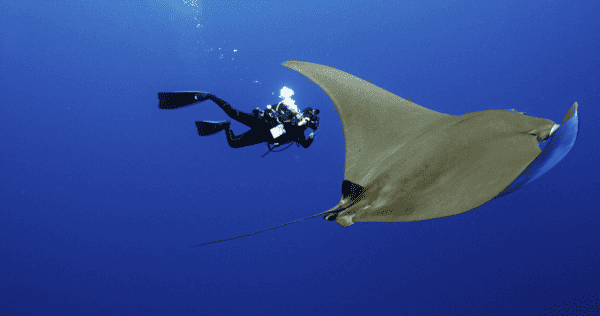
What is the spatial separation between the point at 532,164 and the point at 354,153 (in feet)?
3.83

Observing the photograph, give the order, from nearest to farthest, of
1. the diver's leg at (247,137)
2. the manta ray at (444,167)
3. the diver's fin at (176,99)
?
1. the manta ray at (444,167)
2. the diver's fin at (176,99)
3. the diver's leg at (247,137)

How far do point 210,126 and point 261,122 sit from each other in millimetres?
476

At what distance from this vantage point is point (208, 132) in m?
2.60

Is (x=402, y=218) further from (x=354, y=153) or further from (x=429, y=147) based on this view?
(x=354, y=153)

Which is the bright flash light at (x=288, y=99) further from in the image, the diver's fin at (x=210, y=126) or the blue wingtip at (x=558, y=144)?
the blue wingtip at (x=558, y=144)

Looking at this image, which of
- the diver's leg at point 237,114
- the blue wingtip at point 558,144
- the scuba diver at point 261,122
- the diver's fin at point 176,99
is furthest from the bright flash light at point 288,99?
the blue wingtip at point 558,144

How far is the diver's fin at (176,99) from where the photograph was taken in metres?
2.38

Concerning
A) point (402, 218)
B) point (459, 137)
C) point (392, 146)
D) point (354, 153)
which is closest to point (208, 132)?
point (354, 153)

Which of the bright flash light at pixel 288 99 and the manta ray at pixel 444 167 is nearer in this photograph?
the manta ray at pixel 444 167

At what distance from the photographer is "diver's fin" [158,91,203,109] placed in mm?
2385

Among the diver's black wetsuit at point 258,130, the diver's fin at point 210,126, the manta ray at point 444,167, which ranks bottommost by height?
the manta ray at point 444,167

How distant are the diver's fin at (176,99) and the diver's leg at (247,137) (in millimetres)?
392

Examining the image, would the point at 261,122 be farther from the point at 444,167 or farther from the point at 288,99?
the point at 444,167

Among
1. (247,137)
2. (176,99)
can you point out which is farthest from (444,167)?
(176,99)
